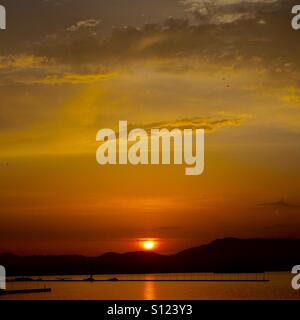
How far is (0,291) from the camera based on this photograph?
316 feet
